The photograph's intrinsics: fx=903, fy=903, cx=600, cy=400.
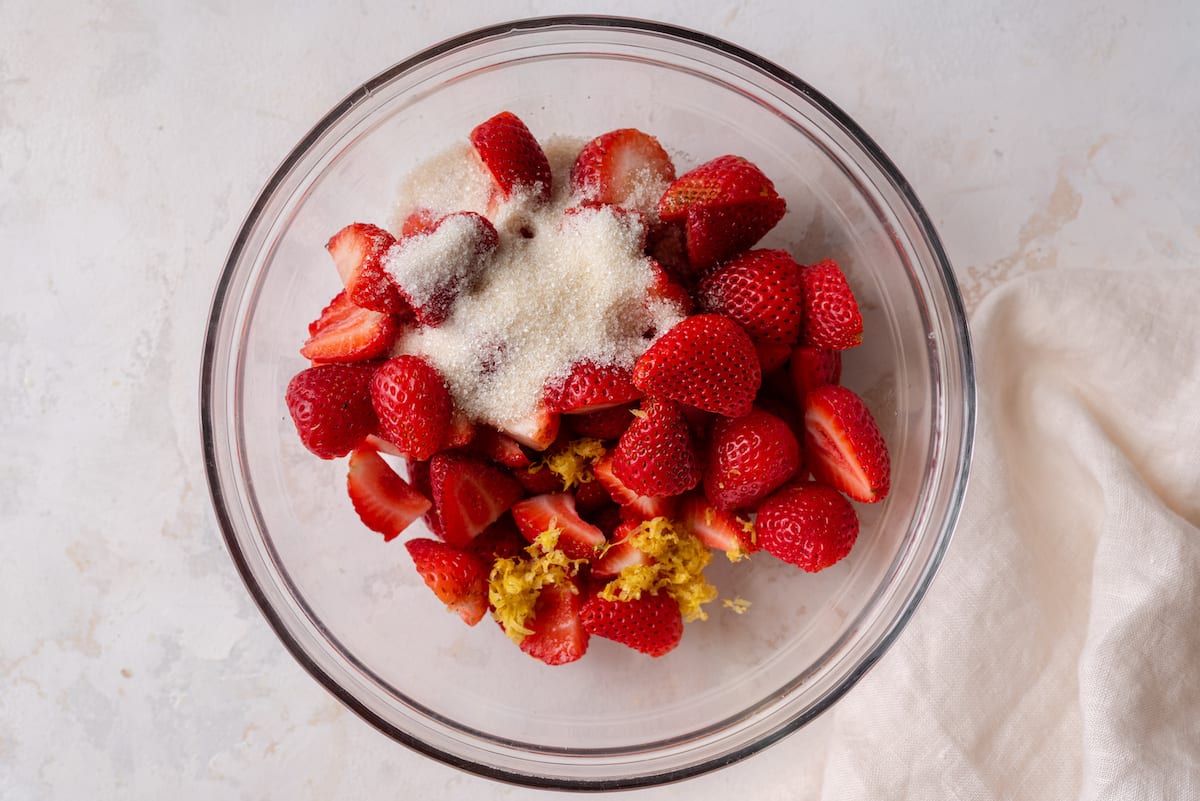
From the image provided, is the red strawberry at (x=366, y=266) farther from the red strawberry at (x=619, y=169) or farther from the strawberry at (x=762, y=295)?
the strawberry at (x=762, y=295)

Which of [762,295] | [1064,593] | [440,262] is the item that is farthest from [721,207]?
[1064,593]

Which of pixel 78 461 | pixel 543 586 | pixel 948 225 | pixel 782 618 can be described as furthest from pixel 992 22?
pixel 78 461

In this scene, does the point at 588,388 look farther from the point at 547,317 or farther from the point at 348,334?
the point at 348,334

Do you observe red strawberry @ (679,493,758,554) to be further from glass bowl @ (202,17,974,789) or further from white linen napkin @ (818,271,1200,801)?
white linen napkin @ (818,271,1200,801)

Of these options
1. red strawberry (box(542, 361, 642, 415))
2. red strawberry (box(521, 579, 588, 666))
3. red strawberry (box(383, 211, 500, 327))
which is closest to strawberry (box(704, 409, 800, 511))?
red strawberry (box(542, 361, 642, 415))

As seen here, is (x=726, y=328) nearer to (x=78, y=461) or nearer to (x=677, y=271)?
(x=677, y=271)

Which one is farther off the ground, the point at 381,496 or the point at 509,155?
the point at 509,155

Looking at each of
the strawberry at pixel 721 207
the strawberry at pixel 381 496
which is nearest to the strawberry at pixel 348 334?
the strawberry at pixel 381 496
